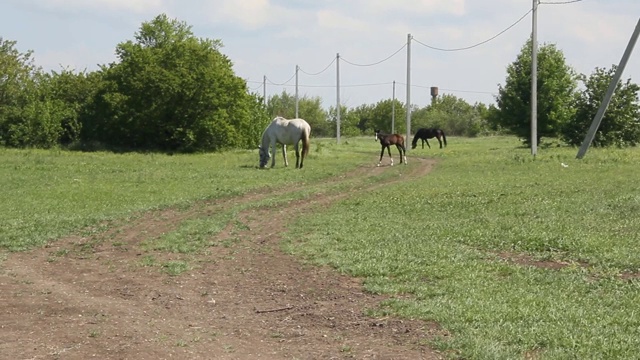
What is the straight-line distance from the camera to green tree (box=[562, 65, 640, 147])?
42.9m

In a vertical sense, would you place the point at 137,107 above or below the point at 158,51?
below

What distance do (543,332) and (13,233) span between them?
1011 cm

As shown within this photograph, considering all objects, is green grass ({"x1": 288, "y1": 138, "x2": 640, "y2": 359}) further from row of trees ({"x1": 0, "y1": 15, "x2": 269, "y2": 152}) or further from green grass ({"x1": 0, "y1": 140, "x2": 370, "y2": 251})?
row of trees ({"x1": 0, "y1": 15, "x2": 269, "y2": 152})

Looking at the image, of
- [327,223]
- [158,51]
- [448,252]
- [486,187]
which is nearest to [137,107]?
[158,51]

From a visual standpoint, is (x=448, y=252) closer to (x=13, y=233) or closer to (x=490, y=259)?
(x=490, y=259)

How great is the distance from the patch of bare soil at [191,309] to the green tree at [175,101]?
30.4 meters

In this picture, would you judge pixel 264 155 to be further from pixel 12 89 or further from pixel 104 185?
pixel 12 89

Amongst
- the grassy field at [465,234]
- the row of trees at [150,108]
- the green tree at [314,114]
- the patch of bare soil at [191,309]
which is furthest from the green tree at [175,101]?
the green tree at [314,114]

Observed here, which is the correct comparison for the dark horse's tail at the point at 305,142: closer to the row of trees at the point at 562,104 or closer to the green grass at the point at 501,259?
the green grass at the point at 501,259

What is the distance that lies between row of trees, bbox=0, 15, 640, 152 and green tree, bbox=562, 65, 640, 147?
57 millimetres

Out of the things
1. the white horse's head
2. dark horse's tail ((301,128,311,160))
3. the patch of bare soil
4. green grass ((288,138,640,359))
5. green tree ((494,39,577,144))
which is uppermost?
green tree ((494,39,577,144))

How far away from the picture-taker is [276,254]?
1142 cm

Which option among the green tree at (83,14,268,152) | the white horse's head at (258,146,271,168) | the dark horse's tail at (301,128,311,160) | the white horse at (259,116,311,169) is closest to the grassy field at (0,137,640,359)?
the dark horse's tail at (301,128,311,160)

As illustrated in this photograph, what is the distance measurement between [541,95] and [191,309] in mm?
48219
